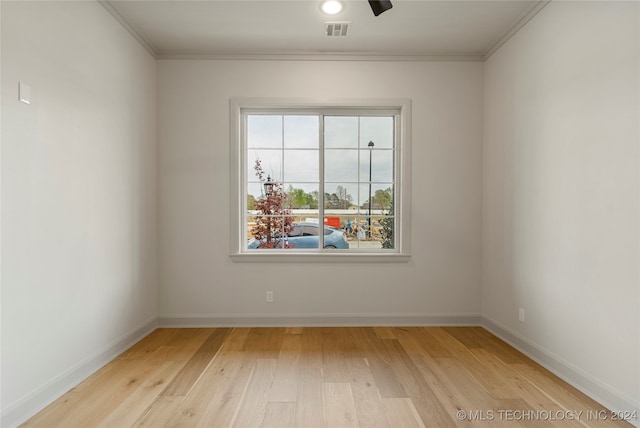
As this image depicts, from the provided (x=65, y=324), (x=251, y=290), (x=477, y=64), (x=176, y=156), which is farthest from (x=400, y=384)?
(x=477, y=64)

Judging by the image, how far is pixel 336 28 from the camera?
3170 mm

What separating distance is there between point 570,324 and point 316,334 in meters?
2.00

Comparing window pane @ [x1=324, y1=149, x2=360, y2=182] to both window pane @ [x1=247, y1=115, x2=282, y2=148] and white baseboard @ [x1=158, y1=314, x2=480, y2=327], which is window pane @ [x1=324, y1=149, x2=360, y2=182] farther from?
white baseboard @ [x1=158, y1=314, x2=480, y2=327]

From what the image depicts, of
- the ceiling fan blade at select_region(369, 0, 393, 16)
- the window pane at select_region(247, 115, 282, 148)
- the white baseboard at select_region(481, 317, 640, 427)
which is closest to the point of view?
the white baseboard at select_region(481, 317, 640, 427)

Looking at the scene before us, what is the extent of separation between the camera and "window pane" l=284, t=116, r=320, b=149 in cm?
379

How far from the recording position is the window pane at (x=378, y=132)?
3811mm

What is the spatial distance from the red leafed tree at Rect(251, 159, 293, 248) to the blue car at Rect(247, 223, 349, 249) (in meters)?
0.05

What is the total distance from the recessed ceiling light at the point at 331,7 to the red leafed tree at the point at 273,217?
1.55 m

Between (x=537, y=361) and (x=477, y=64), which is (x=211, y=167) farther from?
(x=537, y=361)

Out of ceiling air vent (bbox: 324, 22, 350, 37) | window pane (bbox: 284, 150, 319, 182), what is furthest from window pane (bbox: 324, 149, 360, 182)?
ceiling air vent (bbox: 324, 22, 350, 37)

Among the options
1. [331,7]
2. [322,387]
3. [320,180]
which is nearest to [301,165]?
[320,180]

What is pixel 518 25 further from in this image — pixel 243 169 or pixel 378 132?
pixel 243 169

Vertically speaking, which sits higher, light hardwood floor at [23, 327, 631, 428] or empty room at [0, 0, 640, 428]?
empty room at [0, 0, 640, 428]

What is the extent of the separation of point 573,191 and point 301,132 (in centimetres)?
241
